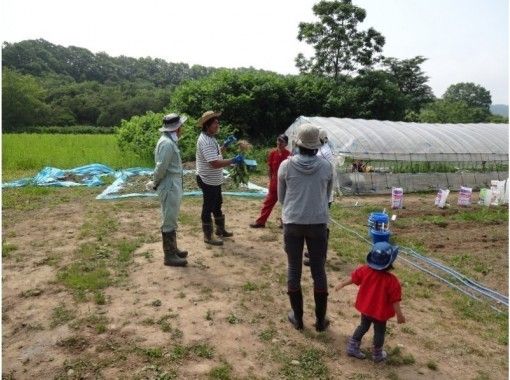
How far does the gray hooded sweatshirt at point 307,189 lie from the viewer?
3.24 meters

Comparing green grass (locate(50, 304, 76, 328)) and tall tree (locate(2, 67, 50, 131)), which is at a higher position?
tall tree (locate(2, 67, 50, 131))

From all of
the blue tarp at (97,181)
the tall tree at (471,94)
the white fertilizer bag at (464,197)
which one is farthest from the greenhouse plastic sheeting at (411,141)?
the tall tree at (471,94)

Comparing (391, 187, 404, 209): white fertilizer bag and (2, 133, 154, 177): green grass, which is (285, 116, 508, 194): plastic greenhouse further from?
(2, 133, 154, 177): green grass

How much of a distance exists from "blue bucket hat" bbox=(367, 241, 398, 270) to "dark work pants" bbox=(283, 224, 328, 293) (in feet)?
1.43

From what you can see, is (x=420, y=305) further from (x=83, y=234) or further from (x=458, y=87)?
(x=458, y=87)

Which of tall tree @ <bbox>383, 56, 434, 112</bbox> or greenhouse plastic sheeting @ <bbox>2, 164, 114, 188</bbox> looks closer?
greenhouse plastic sheeting @ <bbox>2, 164, 114, 188</bbox>

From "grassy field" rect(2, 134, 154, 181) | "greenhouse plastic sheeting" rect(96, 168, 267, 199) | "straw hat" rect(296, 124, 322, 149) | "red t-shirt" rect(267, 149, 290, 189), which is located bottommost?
"greenhouse plastic sheeting" rect(96, 168, 267, 199)

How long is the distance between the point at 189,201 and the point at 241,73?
38.1ft

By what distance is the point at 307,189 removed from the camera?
325 centimetres

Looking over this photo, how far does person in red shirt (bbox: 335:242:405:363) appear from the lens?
299 centimetres

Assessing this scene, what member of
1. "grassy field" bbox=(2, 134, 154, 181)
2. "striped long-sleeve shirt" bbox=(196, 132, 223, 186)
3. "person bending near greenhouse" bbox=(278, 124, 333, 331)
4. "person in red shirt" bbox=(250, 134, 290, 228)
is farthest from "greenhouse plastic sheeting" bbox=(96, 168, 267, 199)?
"person bending near greenhouse" bbox=(278, 124, 333, 331)

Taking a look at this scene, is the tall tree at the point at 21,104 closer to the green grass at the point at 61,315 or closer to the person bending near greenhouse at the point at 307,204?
the green grass at the point at 61,315

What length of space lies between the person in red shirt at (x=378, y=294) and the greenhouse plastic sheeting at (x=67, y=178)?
29.0ft

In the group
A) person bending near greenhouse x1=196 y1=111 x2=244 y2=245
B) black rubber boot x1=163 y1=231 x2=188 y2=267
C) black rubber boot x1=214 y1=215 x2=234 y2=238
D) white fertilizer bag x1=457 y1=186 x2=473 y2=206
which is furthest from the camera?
white fertilizer bag x1=457 y1=186 x2=473 y2=206
